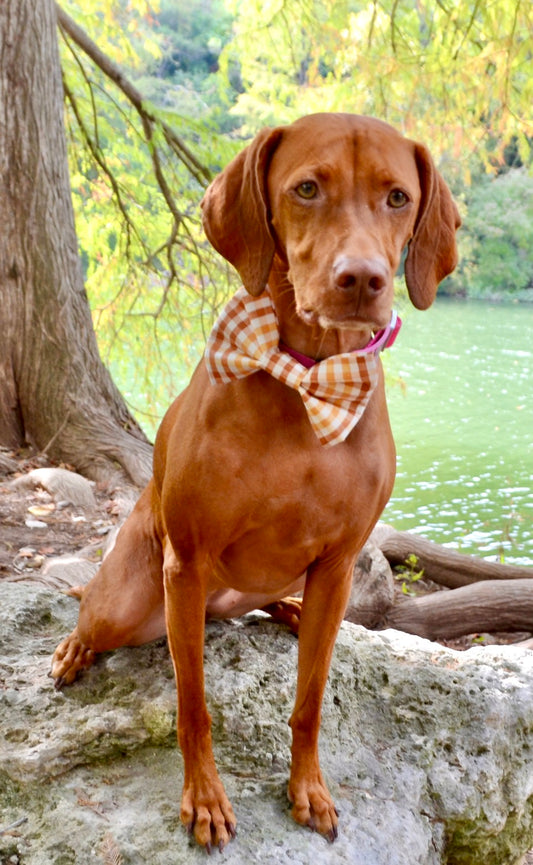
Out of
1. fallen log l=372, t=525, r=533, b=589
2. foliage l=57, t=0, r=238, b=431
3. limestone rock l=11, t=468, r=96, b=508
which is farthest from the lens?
foliage l=57, t=0, r=238, b=431

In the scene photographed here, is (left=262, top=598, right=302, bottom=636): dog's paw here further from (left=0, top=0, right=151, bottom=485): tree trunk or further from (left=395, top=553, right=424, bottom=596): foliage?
(left=395, top=553, right=424, bottom=596): foliage

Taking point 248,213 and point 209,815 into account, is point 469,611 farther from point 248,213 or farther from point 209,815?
point 248,213

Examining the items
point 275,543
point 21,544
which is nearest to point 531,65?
point 21,544

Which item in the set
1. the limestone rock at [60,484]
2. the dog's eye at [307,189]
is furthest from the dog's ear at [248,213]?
the limestone rock at [60,484]

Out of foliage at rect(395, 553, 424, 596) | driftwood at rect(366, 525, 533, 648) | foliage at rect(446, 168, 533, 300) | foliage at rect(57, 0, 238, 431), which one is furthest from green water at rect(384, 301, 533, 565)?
foliage at rect(446, 168, 533, 300)

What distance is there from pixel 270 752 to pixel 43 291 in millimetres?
3925

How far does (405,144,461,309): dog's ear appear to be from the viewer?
1898mm

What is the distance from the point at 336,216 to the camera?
170 cm

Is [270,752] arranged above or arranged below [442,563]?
above

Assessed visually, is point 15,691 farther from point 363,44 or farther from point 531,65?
point 363,44

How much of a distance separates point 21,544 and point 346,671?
91.1 inches

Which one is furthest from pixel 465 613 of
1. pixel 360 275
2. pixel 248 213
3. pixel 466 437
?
pixel 466 437

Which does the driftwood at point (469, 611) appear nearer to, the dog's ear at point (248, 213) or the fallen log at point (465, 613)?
the fallen log at point (465, 613)

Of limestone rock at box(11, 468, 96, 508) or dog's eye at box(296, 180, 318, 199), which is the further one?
limestone rock at box(11, 468, 96, 508)
